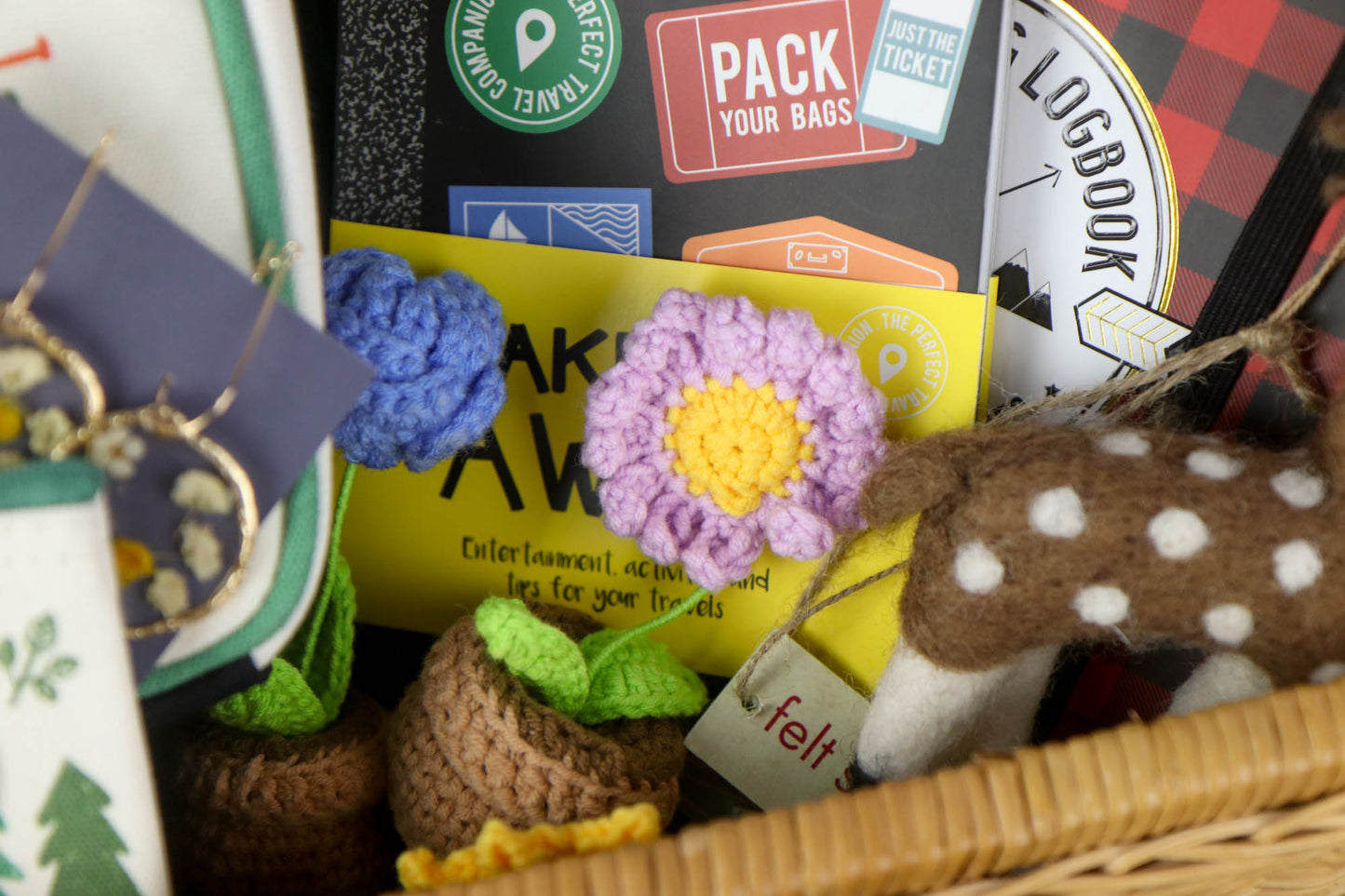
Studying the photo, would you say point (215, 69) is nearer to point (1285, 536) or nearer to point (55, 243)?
point (55, 243)

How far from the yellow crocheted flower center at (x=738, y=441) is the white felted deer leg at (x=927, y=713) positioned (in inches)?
4.0

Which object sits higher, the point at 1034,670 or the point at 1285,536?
the point at 1285,536

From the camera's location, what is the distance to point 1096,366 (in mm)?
551

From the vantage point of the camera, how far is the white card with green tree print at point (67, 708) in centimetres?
30

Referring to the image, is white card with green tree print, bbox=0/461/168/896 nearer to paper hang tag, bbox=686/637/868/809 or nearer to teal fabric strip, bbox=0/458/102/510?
teal fabric strip, bbox=0/458/102/510

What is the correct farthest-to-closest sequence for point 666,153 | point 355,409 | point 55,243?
point 666,153 → point 355,409 → point 55,243

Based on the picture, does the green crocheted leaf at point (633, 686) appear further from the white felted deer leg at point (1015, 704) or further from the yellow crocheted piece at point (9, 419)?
the yellow crocheted piece at point (9, 419)

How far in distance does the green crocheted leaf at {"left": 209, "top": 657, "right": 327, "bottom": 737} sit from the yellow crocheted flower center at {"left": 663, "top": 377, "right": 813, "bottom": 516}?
209 mm

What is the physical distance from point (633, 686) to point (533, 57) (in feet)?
1.11

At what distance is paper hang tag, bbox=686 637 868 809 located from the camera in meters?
0.57

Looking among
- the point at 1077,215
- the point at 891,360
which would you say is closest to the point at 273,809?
the point at 891,360

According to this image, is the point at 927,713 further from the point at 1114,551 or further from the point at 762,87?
the point at 762,87

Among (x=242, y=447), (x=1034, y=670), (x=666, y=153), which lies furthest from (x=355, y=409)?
(x=1034, y=670)

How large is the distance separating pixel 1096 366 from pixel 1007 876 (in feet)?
0.98
